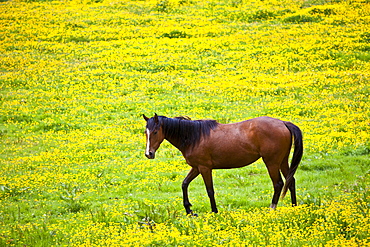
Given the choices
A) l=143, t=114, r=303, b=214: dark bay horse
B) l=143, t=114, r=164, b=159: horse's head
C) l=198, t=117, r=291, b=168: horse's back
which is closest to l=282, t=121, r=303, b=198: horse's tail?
l=143, t=114, r=303, b=214: dark bay horse

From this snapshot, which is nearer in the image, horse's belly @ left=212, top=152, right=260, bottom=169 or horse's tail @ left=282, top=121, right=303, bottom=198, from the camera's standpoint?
horse's tail @ left=282, top=121, right=303, bottom=198

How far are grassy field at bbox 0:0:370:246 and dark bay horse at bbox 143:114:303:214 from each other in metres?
1.07

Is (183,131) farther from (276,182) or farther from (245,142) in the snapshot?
(276,182)

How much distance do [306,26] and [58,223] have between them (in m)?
34.1

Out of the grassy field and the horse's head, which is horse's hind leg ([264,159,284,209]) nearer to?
the grassy field

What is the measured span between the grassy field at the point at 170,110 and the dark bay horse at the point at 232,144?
1.07 meters

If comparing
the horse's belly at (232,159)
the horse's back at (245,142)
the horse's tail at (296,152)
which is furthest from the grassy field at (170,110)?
the horse's back at (245,142)

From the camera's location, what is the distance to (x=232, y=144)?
1120 cm

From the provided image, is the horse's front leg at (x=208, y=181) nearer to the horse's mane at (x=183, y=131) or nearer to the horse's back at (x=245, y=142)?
the horse's back at (x=245, y=142)

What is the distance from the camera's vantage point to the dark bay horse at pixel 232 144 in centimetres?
1095

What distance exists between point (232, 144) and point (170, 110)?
42.6 ft

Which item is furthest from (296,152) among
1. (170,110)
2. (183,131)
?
(170,110)

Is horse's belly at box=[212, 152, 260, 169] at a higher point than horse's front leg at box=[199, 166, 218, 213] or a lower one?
higher

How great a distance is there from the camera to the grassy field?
946cm
